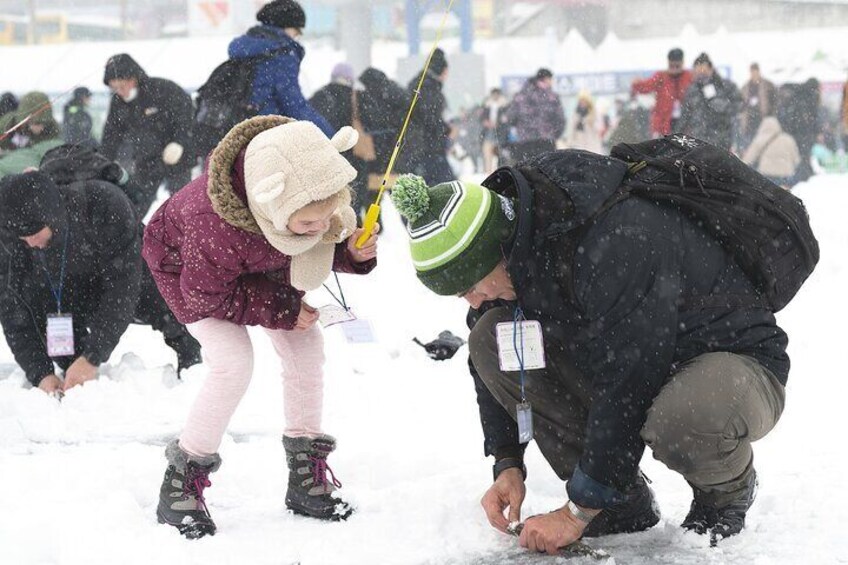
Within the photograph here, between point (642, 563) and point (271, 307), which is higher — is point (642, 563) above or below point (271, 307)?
below

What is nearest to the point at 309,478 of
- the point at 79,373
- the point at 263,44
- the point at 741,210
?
the point at 741,210

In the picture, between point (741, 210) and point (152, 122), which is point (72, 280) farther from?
point (741, 210)

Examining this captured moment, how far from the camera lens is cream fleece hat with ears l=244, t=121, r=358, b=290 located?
2609 millimetres

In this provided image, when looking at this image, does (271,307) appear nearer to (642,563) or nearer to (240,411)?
(642,563)

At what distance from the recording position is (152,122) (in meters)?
7.03

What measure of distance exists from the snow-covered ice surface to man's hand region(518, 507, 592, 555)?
0.09 meters

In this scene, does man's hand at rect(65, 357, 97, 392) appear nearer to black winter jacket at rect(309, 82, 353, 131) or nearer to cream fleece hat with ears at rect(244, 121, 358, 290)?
cream fleece hat with ears at rect(244, 121, 358, 290)

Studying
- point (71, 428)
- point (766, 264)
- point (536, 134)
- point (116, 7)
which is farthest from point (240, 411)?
point (116, 7)

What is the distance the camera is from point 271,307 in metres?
2.90

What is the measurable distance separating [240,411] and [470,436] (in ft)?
3.39

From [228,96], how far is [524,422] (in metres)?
3.72

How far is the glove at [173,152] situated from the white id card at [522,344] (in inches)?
189

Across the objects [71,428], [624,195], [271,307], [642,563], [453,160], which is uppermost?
[624,195]

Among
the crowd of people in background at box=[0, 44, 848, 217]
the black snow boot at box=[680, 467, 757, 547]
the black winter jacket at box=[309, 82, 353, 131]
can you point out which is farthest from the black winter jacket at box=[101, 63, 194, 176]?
the black snow boot at box=[680, 467, 757, 547]
